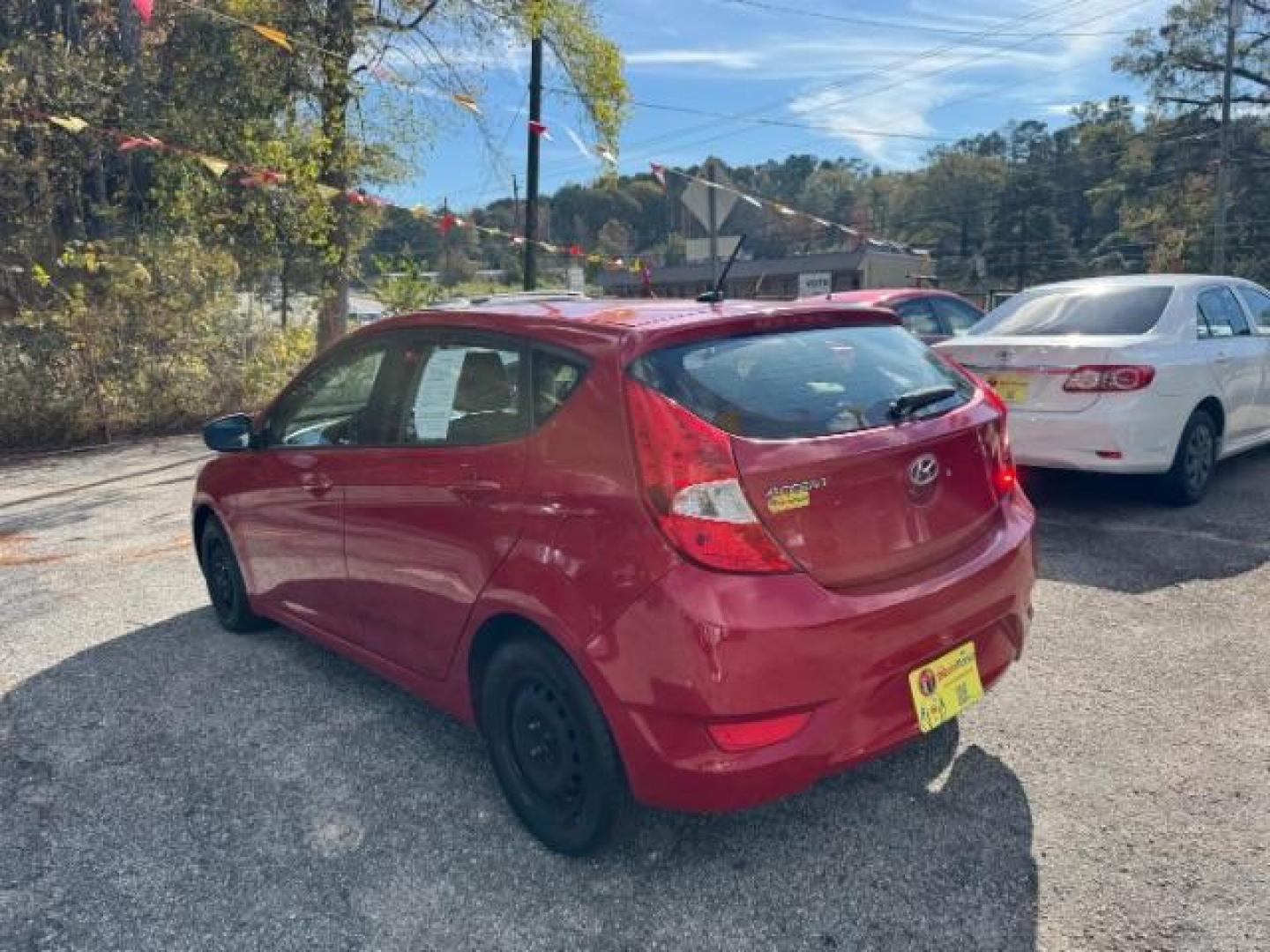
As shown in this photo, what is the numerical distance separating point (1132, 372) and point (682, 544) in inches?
168

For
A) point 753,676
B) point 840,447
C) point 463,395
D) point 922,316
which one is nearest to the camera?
point 753,676

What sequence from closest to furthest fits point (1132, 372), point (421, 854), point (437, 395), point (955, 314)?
point (421, 854) < point (437, 395) < point (1132, 372) < point (955, 314)

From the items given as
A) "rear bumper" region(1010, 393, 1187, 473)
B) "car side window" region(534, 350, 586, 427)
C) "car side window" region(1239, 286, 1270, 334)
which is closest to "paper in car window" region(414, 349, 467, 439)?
"car side window" region(534, 350, 586, 427)

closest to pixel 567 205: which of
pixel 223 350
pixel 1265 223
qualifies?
pixel 1265 223

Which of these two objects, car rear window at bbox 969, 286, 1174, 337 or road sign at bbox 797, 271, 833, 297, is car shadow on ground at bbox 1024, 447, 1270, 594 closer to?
car rear window at bbox 969, 286, 1174, 337

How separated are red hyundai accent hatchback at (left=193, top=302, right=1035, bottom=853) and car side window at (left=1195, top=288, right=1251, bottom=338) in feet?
12.9

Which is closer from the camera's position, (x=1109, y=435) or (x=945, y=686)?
(x=945, y=686)

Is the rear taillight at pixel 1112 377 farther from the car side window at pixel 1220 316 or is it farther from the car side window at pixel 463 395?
the car side window at pixel 463 395

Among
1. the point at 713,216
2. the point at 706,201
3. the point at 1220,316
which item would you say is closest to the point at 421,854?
the point at 1220,316

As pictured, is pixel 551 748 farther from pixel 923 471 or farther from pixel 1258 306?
pixel 1258 306

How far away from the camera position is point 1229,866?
7.98ft

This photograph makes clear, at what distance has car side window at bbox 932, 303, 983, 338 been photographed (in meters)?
8.52

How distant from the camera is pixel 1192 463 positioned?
5.81 metres

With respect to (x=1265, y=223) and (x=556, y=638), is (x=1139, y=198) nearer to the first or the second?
(x=1265, y=223)
